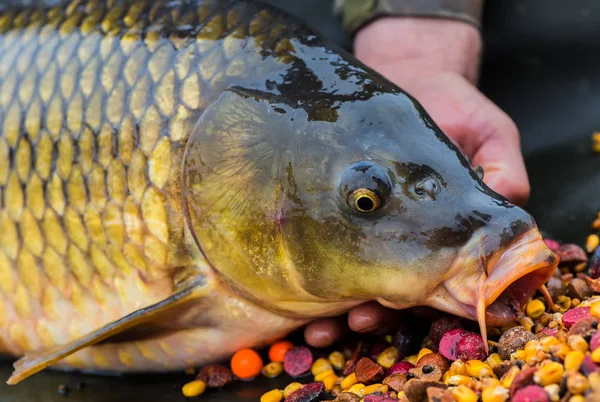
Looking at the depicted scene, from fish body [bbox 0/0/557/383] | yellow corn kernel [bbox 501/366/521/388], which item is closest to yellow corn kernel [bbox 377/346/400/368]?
fish body [bbox 0/0/557/383]

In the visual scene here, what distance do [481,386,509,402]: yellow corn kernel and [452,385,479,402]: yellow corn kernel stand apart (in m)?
0.02

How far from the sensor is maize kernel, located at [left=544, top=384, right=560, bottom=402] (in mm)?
1022

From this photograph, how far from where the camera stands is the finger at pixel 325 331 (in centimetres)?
157

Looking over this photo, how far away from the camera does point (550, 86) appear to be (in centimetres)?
241

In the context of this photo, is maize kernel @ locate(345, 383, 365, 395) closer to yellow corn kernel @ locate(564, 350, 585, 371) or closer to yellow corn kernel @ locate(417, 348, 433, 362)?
yellow corn kernel @ locate(417, 348, 433, 362)

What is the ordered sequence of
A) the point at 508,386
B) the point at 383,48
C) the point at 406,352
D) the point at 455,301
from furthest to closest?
the point at 383,48
the point at 406,352
the point at 455,301
the point at 508,386

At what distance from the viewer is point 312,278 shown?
137 cm

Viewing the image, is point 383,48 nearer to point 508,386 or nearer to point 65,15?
point 65,15

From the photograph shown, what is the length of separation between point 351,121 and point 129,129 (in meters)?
0.51

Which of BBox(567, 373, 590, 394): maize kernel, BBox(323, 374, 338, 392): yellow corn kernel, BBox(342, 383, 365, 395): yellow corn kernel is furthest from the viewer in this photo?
BBox(323, 374, 338, 392): yellow corn kernel

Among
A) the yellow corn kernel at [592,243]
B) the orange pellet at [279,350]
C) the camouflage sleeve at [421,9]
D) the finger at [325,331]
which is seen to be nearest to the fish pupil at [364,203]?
the finger at [325,331]

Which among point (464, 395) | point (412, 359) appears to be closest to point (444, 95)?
point (412, 359)

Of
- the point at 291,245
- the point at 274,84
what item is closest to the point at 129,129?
the point at 274,84

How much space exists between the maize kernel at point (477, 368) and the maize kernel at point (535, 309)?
21 cm
